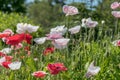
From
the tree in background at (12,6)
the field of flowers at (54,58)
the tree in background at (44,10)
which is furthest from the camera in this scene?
the tree in background at (44,10)

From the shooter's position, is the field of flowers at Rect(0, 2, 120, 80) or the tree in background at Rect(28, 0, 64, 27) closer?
the field of flowers at Rect(0, 2, 120, 80)

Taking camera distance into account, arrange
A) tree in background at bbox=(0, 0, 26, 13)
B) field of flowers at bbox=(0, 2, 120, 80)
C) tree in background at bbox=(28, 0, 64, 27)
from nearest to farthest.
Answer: field of flowers at bbox=(0, 2, 120, 80), tree in background at bbox=(0, 0, 26, 13), tree in background at bbox=(28, 0, 64, 27)

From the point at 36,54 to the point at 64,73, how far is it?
3.19 feet

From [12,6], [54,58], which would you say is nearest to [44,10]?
[12,6]

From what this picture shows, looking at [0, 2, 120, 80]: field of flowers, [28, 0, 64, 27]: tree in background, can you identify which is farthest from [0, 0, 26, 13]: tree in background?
[28, 0, 64, 27]: tree in background

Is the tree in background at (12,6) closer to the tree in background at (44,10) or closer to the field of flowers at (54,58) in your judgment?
the field of flowers at (54,58)

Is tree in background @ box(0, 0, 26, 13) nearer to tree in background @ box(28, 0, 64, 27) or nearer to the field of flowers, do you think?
the field of flowers

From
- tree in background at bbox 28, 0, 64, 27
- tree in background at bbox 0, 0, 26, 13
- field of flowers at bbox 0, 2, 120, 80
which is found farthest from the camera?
tree in background at bbox 28, 0, 64, 27

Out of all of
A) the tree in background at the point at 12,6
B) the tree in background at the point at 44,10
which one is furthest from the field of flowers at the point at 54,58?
the tree in background at the point at 44,10

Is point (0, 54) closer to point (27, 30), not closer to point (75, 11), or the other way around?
point (27, 30)

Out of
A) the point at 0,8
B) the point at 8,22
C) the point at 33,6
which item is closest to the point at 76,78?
the point at 8,22

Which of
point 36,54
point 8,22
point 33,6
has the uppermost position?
point 36,54

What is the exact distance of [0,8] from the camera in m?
25.8

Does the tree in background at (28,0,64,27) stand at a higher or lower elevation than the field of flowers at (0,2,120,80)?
lower
